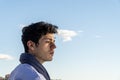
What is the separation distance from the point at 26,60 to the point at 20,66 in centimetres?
35

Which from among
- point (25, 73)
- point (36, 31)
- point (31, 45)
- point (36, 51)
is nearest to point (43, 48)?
point (36, 51)

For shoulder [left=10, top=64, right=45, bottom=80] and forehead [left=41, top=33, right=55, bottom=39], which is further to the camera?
forehead [left=41, top=33, right=55, bottom=39]

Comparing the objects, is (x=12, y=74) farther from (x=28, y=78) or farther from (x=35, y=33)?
(x=35, y=33)

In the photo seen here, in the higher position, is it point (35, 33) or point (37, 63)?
point (35, 33)

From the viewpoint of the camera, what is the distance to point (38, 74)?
6621mm

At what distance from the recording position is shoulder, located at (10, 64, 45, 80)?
6.54m

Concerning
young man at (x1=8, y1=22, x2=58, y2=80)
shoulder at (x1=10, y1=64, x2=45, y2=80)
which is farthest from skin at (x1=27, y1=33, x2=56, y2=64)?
shoulder at (x1=10, y1=64, x2=45, y2=80)

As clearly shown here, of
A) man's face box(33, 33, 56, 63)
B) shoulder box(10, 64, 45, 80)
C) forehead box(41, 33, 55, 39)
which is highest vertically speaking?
forehead box(41, 33, 55, 39)

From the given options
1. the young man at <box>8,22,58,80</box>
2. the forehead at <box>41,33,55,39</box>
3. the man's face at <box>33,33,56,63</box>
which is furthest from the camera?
the forehead at <box>41,33,55,39</box>

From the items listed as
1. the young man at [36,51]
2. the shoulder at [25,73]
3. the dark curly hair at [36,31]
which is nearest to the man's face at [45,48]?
the young man at [36,51]

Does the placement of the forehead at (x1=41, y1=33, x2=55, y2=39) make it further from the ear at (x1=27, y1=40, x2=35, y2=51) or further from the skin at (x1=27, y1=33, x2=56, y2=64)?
the ear at (x1=27, y1=40, x2=35, y2=51)

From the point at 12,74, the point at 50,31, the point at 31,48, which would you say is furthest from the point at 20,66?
the point at 50,31

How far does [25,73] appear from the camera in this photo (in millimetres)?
6648

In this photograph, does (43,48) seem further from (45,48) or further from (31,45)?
(31,45)
